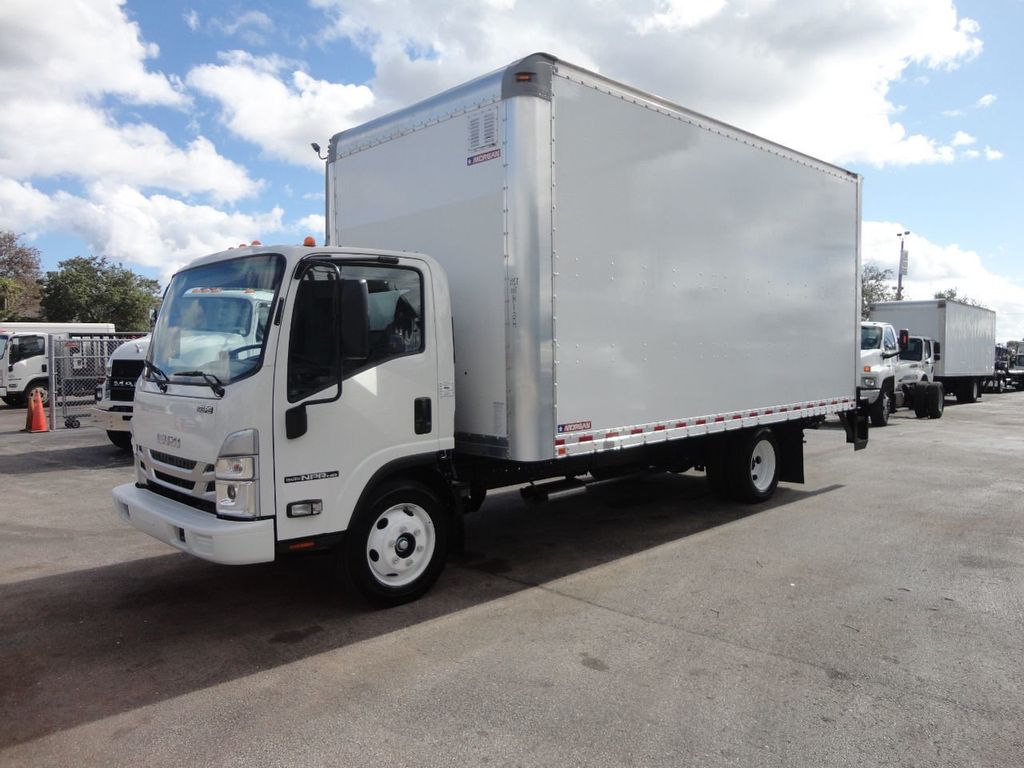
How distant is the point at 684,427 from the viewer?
6660 mm

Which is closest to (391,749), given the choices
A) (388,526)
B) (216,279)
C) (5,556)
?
(388,526)

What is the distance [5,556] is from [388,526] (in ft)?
13.5

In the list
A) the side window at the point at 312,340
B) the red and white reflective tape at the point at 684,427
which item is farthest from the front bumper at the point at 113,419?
the red and white reflective tape at the point at 684,427

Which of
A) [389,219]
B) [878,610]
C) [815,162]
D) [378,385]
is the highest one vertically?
[815,162]

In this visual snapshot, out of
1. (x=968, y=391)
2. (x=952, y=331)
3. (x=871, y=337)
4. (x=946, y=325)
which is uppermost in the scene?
(x=946, y=325)

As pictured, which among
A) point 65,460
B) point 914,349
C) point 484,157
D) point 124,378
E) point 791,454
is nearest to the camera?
point 484,157

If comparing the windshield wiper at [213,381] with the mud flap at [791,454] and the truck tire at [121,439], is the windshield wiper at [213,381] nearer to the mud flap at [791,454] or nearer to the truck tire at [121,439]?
the mud flap at [791,454]

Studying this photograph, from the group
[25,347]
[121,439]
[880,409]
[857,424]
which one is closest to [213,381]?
[857,424]

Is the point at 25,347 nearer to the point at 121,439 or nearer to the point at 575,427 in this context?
the point at 121,439

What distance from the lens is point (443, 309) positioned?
5.19 metres

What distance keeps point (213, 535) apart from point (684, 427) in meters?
4.20

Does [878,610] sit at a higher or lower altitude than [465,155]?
lower

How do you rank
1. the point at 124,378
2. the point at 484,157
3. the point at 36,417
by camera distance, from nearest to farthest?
1. the point at 484,157
2. the point at 124,378
3. the point at 36,417

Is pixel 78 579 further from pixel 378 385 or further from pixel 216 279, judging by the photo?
pixel 378 385
